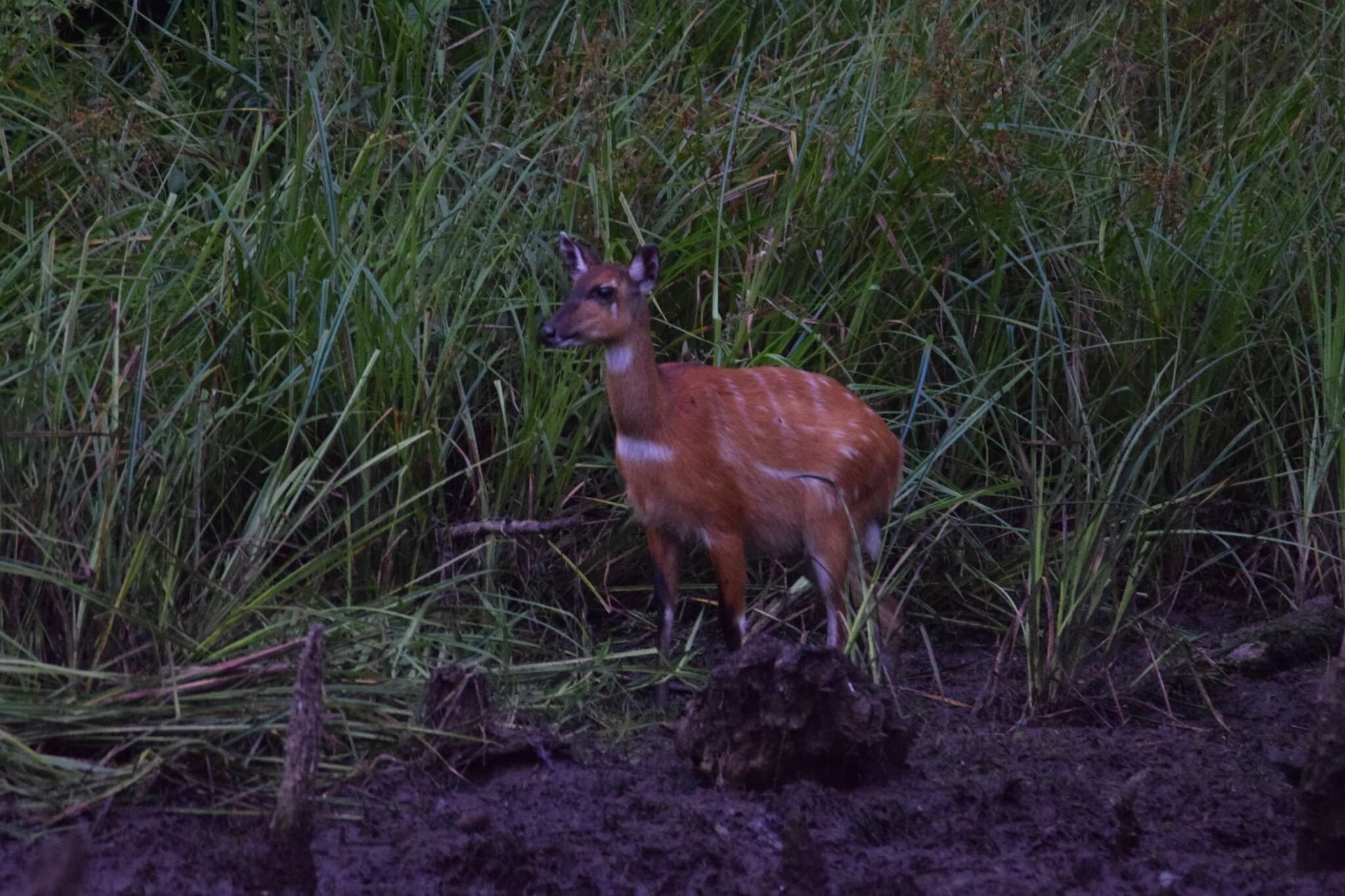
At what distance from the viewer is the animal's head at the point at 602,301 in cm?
503

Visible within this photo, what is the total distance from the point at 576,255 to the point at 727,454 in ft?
2.59

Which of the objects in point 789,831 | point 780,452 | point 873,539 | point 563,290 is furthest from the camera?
point 563,290

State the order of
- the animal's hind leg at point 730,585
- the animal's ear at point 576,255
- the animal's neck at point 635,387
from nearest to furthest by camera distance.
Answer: the animal's hind leg at point 730,585 < the animal's neck at point 635,387 < the animal's ear at point 576,255

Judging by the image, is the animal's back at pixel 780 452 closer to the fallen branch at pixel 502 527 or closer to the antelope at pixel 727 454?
the antelope at pixel 727 454

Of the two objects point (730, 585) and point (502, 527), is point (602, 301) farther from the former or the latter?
point (730, 585)

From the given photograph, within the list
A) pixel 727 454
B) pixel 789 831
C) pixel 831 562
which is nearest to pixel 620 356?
pixel 727 454

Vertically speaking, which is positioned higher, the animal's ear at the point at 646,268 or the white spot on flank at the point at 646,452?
the animal's ear at the point at 646,268

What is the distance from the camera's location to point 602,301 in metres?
5.09

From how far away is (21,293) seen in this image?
480 centimetres

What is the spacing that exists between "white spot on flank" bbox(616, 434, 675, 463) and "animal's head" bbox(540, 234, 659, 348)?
1.08 feet

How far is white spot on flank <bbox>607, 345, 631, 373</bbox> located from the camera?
5.16 m

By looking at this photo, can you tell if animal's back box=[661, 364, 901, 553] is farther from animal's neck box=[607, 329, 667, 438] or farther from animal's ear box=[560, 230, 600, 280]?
animal's ear box=[560, 230, 600, 280]

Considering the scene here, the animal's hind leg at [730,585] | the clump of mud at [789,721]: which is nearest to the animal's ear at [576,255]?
the animal's hind leg at [730,585]

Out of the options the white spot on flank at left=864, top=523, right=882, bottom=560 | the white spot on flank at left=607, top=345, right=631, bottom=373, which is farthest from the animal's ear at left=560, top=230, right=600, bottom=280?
the white spot on flank at left=864, top=523, right=882, bottom=560
